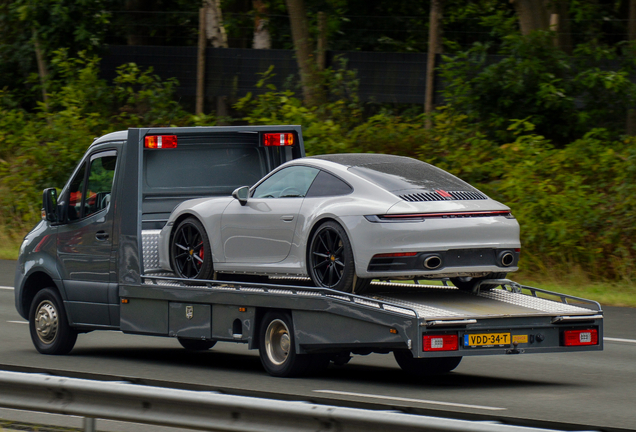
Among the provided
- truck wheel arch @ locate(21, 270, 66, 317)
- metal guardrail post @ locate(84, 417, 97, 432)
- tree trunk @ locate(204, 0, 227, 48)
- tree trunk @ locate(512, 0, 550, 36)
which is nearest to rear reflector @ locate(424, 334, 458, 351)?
metal guardrail post @ locate(84, 417, 97, 432)

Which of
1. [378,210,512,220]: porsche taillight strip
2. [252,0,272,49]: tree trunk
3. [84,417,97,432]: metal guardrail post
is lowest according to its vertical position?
[84,417,97,432]: metal guardrail post

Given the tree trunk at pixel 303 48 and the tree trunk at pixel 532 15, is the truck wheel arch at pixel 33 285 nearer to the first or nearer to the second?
the tree trunk at pixel 303 48

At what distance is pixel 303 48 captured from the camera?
2262 cm

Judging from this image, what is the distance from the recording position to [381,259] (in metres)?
8.77

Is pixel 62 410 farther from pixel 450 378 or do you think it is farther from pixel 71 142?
pixel 71 142

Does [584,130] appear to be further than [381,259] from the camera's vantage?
Yes

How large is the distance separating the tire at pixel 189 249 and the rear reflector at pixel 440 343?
9.38ft

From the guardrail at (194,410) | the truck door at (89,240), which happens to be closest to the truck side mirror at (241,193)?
the truck door at (89,240)

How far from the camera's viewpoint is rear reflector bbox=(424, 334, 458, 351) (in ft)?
27.0

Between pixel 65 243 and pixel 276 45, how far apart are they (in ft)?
52.5

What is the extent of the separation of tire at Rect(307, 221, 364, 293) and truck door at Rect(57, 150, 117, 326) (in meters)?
2.54

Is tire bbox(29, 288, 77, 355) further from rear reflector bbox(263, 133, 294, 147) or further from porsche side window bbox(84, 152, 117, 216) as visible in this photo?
rear reflector bbox(263, 133, 294, 147)

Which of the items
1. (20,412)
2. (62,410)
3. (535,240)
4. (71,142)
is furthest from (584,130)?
(62,410)

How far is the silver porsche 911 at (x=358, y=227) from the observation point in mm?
8812
